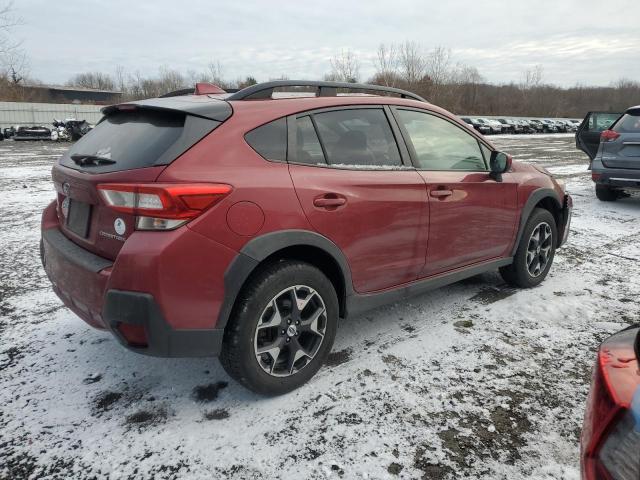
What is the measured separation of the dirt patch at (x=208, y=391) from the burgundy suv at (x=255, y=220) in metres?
0.30

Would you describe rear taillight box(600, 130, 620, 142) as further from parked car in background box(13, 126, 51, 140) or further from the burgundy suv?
parked car in background box(13, 126, 51, 140)

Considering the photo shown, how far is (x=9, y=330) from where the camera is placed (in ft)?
10.9

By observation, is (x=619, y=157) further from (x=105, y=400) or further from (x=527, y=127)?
(x=527, y=127)

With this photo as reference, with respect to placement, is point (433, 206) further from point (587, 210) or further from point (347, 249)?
point (587, 210)

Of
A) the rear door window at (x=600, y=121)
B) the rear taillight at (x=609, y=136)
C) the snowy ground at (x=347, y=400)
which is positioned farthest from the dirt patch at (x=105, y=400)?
the rear door window at (x=600, y=121)

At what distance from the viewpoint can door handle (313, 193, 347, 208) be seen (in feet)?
8.34

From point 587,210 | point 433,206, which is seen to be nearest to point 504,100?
point 587,210

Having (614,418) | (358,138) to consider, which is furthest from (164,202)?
(614,418)

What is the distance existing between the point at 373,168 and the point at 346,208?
1.31 feet

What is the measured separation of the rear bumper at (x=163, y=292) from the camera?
2086 millimetres

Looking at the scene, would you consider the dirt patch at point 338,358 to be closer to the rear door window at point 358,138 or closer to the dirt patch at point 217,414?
the dirt patch at point 217,414

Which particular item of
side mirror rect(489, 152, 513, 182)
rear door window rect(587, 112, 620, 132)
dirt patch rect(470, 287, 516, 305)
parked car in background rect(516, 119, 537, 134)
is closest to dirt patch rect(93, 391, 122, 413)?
dirt patch rect(470, 287, 516, 305)

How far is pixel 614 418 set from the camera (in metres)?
1.12

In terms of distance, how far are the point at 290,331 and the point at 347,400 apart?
0.50 metres
